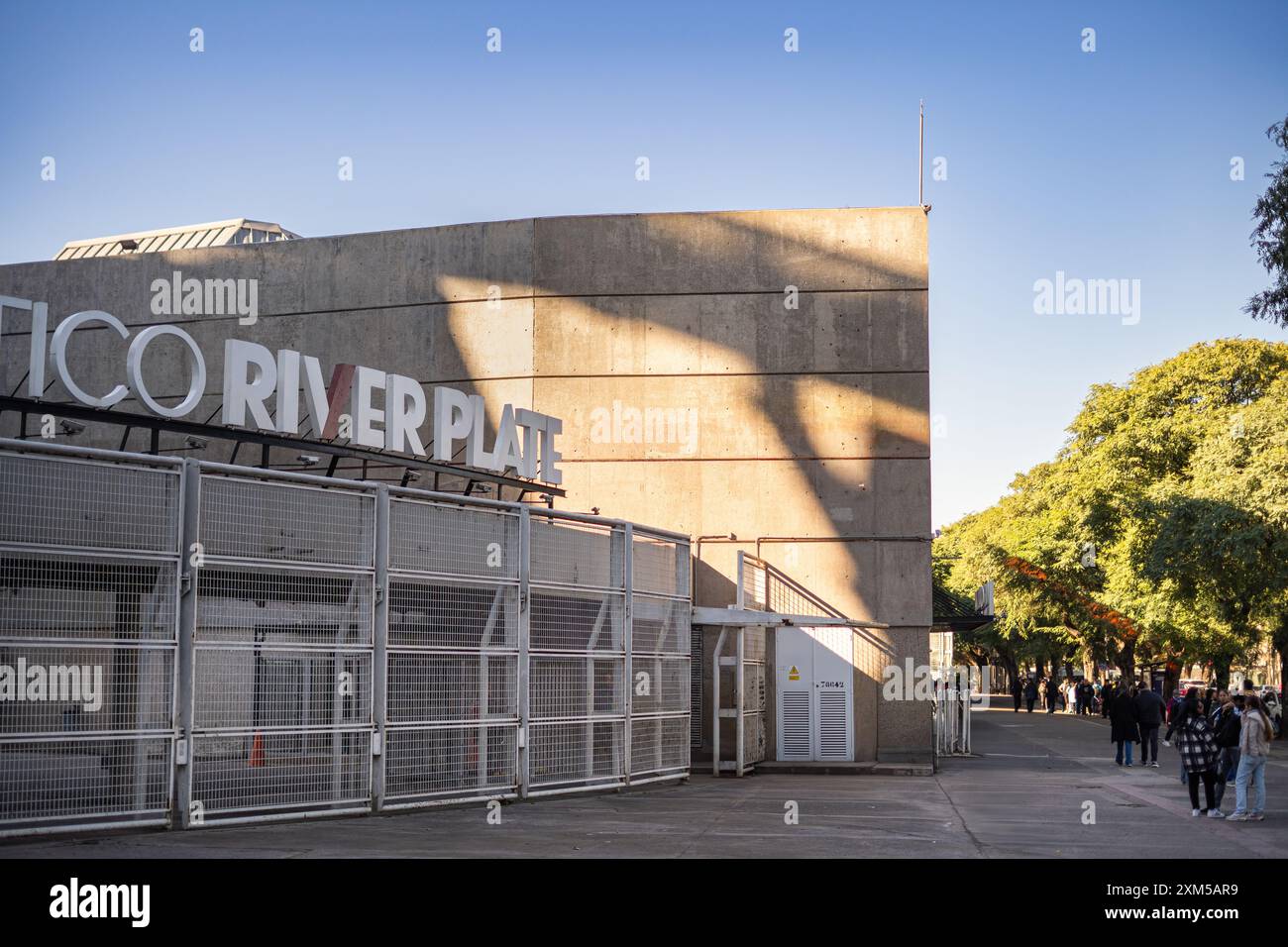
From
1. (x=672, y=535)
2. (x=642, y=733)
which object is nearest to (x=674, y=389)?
(x=672, y=535)

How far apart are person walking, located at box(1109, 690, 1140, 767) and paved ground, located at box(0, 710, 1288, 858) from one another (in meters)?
5.62

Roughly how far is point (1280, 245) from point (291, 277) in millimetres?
18423

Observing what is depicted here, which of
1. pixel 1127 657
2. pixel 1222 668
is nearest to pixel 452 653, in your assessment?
pixel 1222 668

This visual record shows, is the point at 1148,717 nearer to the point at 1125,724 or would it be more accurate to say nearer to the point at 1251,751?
the point at 1125,724

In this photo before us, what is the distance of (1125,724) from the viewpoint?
30156mm

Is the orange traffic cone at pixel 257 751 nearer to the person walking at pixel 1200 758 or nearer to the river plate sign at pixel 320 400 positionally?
the river plate sign at pixel 320 400

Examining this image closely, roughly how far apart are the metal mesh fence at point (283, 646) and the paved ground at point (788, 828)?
22.5 inches

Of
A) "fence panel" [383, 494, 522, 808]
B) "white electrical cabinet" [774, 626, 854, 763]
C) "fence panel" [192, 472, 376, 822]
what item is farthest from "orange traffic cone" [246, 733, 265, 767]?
"white electrical cabinet" [774, 626, 854, 763]

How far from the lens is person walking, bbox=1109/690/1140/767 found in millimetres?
30094

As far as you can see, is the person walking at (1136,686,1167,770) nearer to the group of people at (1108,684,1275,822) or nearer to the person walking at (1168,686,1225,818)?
the group of people at (1108,684,1275,822)

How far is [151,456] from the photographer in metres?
14.8

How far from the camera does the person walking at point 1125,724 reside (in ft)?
98.7

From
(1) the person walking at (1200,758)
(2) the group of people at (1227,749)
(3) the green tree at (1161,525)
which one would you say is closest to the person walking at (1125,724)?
(2) the group of people at (1227,749)
